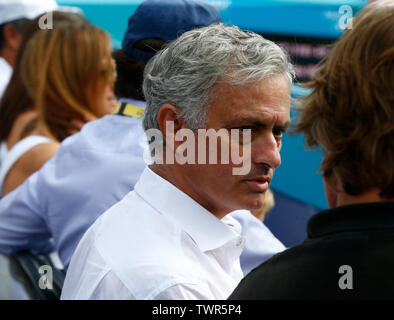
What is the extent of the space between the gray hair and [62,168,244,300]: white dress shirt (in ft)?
0.63

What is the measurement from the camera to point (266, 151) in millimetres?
1584

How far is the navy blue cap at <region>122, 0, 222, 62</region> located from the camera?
2322 millimetres

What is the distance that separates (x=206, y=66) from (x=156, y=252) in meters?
0.45

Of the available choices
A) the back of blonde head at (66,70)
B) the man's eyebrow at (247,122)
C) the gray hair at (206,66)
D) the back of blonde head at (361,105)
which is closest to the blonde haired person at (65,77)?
the back of blonde head at (66,70)

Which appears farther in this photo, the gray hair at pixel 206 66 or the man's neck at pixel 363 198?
the gray hair at pixel 206 66

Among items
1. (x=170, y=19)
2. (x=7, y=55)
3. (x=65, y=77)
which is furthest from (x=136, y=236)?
(x=7, y=55)

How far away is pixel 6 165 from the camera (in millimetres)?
2998

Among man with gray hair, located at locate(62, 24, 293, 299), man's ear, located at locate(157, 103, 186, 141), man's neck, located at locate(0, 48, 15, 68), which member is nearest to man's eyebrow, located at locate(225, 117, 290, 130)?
man with gray hair, located at locate(62, 24, 293, 299)

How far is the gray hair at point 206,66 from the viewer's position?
1.54m

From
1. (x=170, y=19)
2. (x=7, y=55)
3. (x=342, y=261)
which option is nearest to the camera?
(x=342, y=261)

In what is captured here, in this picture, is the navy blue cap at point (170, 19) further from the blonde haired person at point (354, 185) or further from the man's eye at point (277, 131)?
the blonde haired person at point (354, 185)

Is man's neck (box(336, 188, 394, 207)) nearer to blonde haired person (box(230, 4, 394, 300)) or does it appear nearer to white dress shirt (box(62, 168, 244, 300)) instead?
blonde haired person (box(230, 4, 394, 300))

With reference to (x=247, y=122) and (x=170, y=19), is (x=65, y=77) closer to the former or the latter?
(x=170, y=19)

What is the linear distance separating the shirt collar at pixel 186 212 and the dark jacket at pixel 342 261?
0.36m
